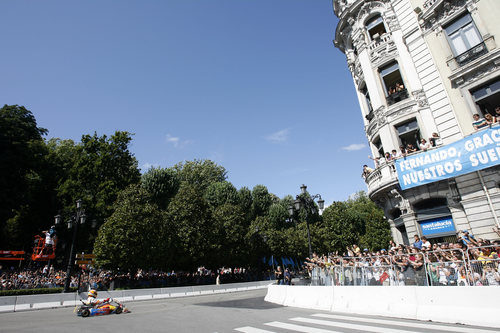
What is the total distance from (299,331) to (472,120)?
13484 millimetres

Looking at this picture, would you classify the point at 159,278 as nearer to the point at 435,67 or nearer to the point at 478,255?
the point at 478,255

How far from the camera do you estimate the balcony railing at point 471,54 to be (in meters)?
13.4

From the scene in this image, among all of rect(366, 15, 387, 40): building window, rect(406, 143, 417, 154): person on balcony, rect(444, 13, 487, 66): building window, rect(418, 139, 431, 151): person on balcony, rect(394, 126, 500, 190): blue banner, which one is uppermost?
rect(366, 15, 387, 40): building window

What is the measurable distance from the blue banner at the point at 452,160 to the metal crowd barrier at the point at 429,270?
4.99 m

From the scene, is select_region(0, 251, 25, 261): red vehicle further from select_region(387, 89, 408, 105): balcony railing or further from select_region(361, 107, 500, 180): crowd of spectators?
select_region(387, 89, 408, 105): balcony railing

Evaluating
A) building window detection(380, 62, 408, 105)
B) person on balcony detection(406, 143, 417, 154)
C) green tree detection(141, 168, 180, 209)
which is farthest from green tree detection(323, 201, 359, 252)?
person on balcony detection(406, 143, 417, 154)

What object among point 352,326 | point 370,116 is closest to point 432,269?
point 352,326

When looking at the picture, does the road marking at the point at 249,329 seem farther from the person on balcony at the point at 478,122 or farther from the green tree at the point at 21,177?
the green tree at the point at 21,177

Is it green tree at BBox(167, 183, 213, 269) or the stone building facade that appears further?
green tree at BBox(167, 183, 213, 269)

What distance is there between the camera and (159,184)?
130 ft

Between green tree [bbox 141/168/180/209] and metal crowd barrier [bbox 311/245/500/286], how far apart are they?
3316cm

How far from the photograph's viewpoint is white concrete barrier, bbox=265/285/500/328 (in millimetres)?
6672

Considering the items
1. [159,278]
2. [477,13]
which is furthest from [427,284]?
[159,278]

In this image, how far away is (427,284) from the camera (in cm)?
815
